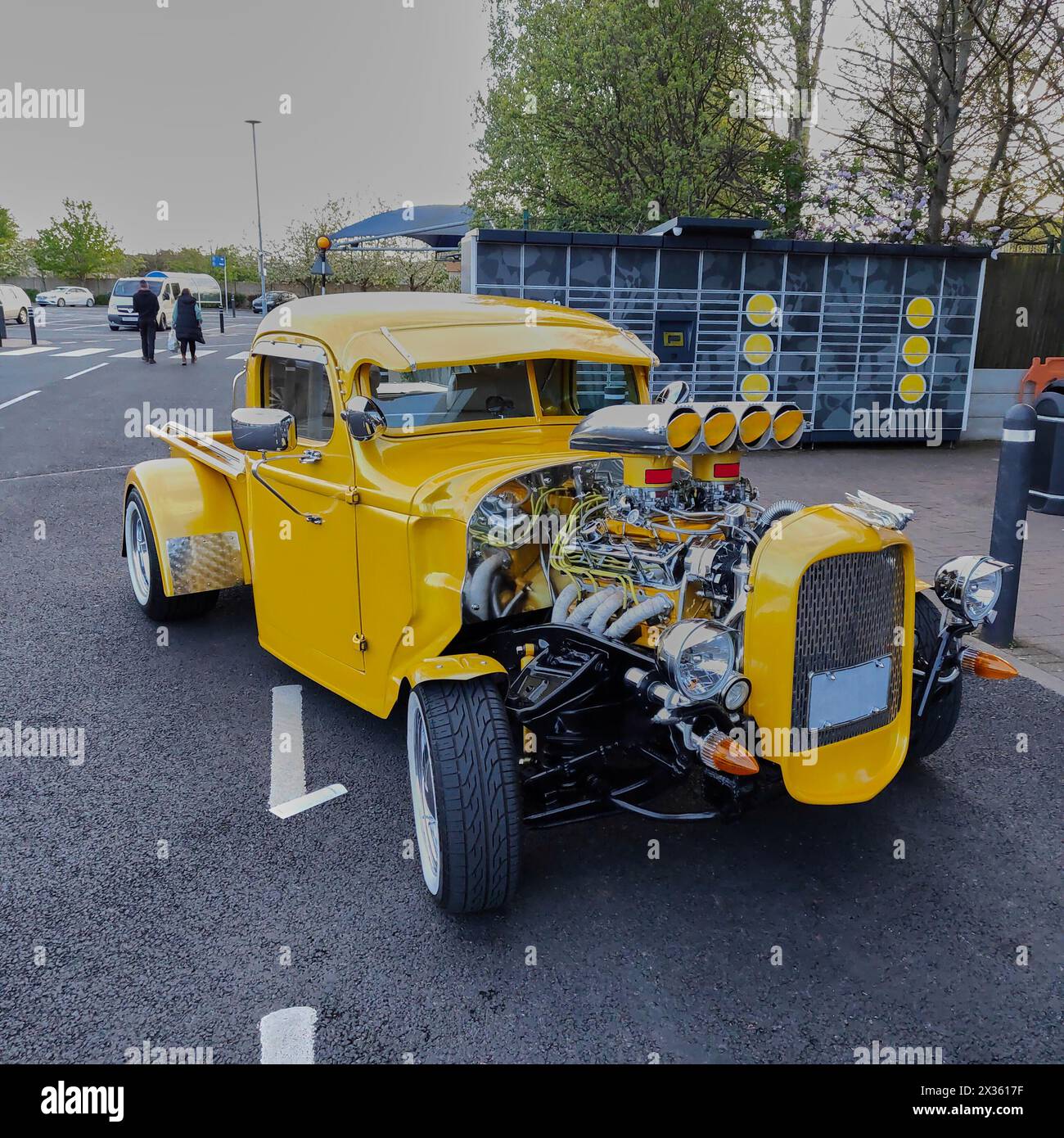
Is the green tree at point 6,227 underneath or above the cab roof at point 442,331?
above

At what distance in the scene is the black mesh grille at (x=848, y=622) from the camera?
9.41ft

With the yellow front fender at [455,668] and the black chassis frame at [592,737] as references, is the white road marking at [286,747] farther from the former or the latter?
the black chassis frame at [592,737]

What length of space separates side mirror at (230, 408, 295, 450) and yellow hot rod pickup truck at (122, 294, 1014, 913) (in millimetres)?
12

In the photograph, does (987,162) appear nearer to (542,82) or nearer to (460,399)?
(542,82)

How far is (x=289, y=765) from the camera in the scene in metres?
4.08

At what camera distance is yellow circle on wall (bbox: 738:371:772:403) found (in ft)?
39.1

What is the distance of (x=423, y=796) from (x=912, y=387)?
10945 millimetres

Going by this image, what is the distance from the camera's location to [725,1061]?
8.23 ft

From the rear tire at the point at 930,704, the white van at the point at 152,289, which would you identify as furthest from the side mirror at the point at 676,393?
the white van at the point at 152,289

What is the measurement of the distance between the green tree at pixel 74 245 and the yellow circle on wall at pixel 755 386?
6966 centimetres

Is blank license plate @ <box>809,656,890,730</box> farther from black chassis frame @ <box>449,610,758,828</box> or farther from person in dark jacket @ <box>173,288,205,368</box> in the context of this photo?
person in dark jacket @ <box>173,288,205,368</box>

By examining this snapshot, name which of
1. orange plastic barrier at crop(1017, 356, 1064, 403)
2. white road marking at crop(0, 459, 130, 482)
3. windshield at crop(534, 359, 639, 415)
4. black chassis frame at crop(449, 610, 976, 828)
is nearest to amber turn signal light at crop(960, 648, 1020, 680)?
black chassis frame at crop(449, 610, 976, 828)

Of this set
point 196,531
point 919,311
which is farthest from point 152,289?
point 196,531
